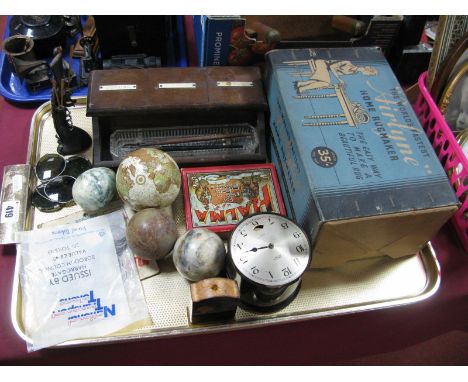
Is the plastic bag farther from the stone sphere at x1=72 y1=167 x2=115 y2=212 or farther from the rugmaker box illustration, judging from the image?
the rugmaker box illustration

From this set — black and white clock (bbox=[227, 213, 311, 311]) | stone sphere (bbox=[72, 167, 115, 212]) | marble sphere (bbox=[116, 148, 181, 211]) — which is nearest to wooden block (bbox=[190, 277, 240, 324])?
black and white clock (bbox=[227, 213, 311, 311])

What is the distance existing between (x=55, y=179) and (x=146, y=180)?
1.14ft

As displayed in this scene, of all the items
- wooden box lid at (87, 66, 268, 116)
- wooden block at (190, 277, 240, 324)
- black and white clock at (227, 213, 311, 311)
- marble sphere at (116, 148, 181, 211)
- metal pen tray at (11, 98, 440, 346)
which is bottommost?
metal pen tray at (11, 98, 440, 346)

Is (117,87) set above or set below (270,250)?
above

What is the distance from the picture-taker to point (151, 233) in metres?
0.98

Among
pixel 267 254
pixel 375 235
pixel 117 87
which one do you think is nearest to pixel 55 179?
pixel 117 87

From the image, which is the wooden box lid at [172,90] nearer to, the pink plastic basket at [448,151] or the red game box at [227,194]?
the red game box at [227,194]

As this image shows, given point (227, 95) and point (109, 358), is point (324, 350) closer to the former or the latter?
point (109, 358)

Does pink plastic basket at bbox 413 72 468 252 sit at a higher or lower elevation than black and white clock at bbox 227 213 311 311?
higher

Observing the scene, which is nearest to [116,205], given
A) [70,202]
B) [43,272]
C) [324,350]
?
[70,202]

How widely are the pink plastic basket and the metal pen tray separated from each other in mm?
118

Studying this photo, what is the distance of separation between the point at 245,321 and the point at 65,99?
78cm

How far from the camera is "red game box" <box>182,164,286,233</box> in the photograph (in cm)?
114

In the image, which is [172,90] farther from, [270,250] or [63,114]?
[270,250]
